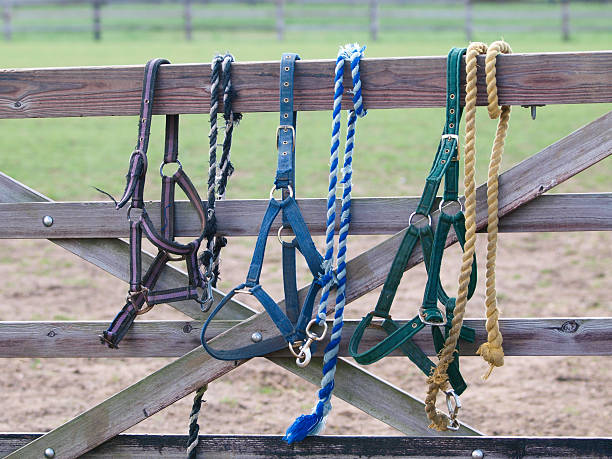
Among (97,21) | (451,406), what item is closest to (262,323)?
(451,406)

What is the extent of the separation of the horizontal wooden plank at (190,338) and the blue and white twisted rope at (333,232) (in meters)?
0.14

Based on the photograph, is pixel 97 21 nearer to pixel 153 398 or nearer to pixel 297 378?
pixel 297 378

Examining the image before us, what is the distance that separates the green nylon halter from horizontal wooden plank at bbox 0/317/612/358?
15 centimetres

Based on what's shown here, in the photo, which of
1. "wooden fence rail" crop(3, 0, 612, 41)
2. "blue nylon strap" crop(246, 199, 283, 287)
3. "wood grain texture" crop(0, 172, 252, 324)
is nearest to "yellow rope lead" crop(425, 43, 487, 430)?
"blue nylon strap" crop(246, 199, 283, 287)

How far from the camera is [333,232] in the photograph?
271cm

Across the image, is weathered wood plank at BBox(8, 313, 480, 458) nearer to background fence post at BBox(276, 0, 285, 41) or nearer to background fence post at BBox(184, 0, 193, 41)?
background fence post at BBox(276, 0, 285, 41)

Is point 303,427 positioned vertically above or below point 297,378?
below

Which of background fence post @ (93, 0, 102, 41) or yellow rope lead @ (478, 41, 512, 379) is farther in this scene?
background fence post @ (93, 0, 102, 41)

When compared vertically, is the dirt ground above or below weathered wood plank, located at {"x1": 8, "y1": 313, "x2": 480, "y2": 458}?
above

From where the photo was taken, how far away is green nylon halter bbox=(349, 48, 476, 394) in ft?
8.54

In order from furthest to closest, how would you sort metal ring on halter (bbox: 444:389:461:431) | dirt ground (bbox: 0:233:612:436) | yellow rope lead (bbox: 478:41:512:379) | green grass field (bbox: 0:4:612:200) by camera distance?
green grass field (bbox: 0:4:612:200) < dirt ground (bbox: 0:233:612:436) < metal ring on halter (bbox: 444:389:461:431) < yellow rope lead (bbox: 478:41:512:379)

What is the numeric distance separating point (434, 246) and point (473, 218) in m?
0.16

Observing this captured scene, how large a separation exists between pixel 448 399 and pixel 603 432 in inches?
94.1

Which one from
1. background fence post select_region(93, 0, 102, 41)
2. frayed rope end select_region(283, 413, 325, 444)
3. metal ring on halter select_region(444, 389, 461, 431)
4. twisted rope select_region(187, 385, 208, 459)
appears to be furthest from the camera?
background fence post select_region(93, 0, 102, 41)
